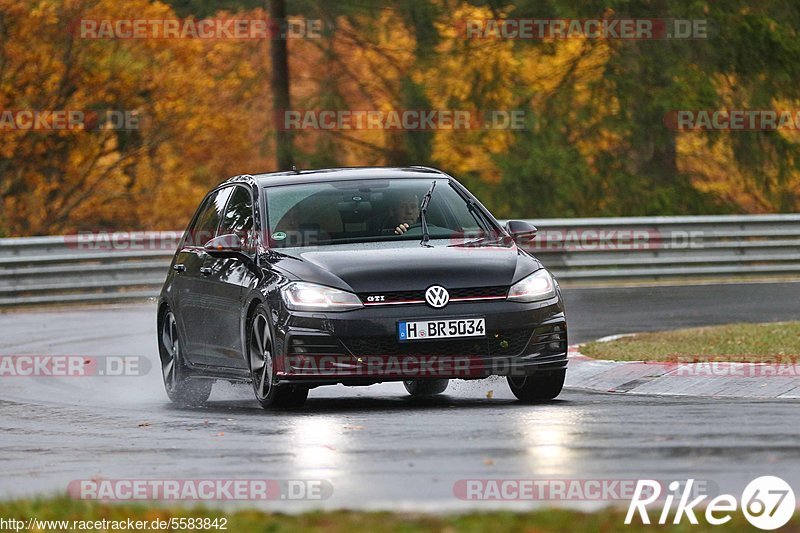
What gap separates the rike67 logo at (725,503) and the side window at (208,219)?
6792mm

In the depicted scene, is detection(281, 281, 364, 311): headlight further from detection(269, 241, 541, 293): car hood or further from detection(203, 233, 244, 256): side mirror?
detection(203, 233, 244, 256): side mirror

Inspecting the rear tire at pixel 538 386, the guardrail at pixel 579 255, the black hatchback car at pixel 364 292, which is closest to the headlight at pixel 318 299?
Answer: the black hatchback car at pixel 364 292

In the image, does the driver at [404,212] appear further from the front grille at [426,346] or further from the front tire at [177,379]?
the front tire at [177,379]

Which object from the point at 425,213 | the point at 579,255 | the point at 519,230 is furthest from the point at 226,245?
the point at 579,255

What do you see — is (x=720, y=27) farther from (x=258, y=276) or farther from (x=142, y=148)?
(x=258, y=276)

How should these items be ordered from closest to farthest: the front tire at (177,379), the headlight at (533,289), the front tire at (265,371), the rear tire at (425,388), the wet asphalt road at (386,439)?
the wet asphalt road at (386,439) → the headlight at (533,289) → the front tire at (265,371) → the rear tire at (425,388) → the front tire at (177,379)

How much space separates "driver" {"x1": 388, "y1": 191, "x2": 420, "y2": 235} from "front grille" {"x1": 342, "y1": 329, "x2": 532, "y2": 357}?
136 cm

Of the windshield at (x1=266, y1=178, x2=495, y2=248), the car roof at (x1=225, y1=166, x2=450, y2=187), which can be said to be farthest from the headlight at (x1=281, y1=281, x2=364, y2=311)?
the car roof at (x1=225, y1=166, x2=450, y2=187)

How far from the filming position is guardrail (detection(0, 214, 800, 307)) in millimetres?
25828

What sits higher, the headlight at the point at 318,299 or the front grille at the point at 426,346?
the headlight at the point at 318,299

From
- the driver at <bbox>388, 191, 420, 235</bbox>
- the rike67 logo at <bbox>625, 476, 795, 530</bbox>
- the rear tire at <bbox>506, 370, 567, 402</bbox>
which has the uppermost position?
the rike67 logo at <bbox>625, 476, 795, 530</bbox>

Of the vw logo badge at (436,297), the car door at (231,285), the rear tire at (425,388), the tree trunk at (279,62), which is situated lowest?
the tree trunk at (279,62)

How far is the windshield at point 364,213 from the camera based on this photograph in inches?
496

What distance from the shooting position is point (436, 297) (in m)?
11.5
